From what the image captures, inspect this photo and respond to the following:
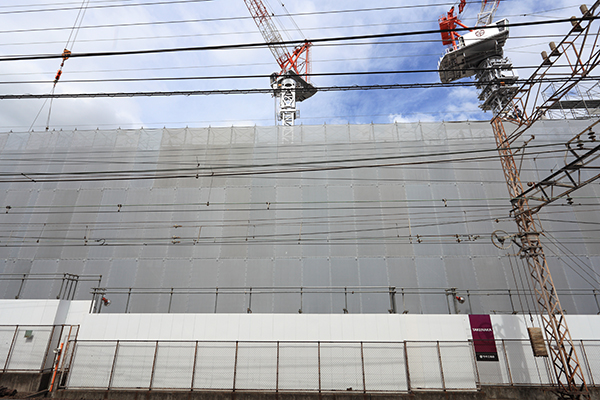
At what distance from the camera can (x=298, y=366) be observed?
14.6 m

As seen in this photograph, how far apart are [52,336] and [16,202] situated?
15.5 metres

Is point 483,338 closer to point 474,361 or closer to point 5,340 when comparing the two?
point 474,361

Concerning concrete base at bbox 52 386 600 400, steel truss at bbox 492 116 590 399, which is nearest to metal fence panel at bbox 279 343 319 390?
concrete base at bbox 52 386 600 400

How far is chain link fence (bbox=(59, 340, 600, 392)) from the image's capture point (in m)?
14.1

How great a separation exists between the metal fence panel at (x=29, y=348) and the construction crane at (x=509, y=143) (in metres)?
23.4

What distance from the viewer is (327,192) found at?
23.7 m

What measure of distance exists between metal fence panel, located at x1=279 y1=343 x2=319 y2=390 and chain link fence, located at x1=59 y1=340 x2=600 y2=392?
4cm

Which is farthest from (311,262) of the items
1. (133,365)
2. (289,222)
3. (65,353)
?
(65,353)

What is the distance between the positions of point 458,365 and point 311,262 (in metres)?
10.2

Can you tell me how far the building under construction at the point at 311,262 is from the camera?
14.4 metres

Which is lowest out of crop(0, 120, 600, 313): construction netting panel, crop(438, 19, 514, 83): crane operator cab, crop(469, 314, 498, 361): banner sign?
crop(469, 314, 498, 361): banner sign

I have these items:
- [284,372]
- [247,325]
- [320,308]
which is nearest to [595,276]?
[320,308]

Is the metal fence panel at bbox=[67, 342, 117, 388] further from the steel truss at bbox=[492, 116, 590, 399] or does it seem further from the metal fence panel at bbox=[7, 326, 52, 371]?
the steel truss at bbox=[492, 116, 590, 399]

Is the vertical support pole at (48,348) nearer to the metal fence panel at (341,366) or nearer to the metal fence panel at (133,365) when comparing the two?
the metal fence panel at (133,365)
